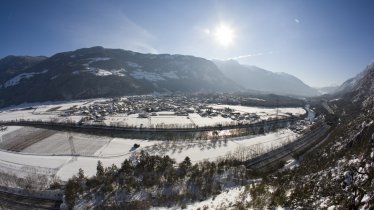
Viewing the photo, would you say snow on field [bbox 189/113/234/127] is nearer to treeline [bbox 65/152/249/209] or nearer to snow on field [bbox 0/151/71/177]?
treeline [bbox 65/152/249/209]

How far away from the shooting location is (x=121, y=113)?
14375cm

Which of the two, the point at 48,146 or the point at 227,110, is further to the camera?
the point at 227,110

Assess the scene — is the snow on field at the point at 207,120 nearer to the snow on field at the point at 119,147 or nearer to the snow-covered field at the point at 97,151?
the snow-covered field at the point at 97,151

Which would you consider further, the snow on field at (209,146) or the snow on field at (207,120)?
the snow on field at (207,120)

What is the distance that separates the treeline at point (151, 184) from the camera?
149 feet

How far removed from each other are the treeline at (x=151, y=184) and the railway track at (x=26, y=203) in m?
4.01

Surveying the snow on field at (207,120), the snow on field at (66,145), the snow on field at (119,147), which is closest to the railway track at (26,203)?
the snow on field at (119,147)

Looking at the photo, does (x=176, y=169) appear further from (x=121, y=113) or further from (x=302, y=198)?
(x=121, y=113)

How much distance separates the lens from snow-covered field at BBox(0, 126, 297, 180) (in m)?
66.8

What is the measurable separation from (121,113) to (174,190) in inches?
3987

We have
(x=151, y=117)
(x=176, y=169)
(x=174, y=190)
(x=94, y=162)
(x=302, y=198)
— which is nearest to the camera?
(x=302, y=198)

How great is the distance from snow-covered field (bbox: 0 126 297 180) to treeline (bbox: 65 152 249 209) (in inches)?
363

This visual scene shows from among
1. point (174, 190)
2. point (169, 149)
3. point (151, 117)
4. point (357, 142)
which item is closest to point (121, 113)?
point (151, 117)

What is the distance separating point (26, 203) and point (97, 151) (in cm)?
2756
